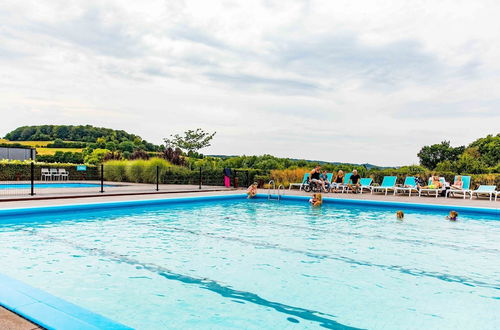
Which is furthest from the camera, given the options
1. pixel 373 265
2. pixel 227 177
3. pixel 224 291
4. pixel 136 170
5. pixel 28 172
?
Result: pixel 28 172

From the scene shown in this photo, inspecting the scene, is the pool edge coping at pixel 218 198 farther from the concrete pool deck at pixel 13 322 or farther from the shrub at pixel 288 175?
the concrete pool deck at pixel 13 322

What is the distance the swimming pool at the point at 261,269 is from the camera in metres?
3.52

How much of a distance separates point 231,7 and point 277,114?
370 inches

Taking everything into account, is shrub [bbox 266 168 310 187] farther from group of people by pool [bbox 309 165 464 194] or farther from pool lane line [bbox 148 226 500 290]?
pool lane line [bbox 148 226 500 290]

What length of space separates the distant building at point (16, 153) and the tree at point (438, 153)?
3377 centimetres

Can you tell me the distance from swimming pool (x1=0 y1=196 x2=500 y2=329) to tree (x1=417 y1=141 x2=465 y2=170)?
28.3 metres

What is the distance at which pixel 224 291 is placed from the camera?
4059mm

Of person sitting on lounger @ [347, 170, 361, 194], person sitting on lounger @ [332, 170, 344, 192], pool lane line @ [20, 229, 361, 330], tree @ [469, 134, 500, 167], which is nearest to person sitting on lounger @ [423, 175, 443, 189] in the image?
person sitting on lounger @ [347, 170, 361, 194]

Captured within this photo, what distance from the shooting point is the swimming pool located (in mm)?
3518

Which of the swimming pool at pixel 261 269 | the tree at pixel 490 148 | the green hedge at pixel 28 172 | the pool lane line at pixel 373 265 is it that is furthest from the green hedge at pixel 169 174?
the tree at pixel 490 148

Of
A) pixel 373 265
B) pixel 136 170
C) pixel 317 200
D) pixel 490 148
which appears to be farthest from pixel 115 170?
pixel 490 148

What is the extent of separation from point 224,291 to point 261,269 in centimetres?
90

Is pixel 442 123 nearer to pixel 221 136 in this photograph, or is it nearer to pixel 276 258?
pixel 221 136

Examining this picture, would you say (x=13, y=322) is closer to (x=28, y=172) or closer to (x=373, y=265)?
(x=373, y=265)
